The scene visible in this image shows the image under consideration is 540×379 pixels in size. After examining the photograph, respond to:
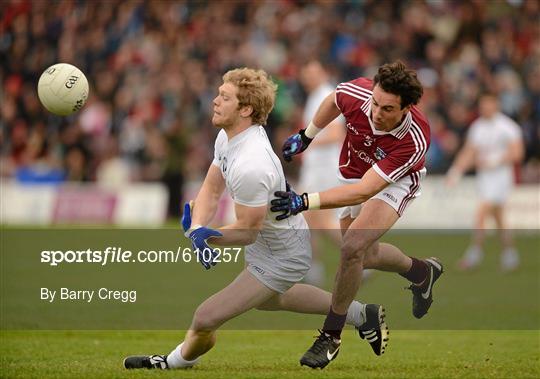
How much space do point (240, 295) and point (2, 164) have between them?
1542cm

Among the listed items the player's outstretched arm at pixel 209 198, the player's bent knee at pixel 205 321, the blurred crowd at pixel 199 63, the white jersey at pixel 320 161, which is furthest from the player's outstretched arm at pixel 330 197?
the blurred crowd at pixel 199 63

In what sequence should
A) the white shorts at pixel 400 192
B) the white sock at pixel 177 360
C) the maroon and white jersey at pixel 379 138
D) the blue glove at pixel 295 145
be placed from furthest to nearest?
the blue glove at pixel 295 145
the white shorts at pixel 400 192
the maroon and white jersey at pixel 379 138
the white sock at pixel 177 360

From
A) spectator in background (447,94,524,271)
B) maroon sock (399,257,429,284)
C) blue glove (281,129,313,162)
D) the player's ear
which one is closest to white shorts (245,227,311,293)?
the player's ear

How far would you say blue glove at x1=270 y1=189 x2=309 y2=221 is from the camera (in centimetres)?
675

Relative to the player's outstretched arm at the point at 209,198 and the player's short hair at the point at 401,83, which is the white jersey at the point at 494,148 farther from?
the player's outstretched arm at the point at 209,198

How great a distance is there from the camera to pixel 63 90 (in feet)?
26.0

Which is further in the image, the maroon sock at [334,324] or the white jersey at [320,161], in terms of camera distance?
the white jersey at [320,161]

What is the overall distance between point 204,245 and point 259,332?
333 centimetres

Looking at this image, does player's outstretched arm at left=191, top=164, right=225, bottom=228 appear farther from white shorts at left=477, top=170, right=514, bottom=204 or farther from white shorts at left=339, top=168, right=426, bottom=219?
white shorts at left=477, top=170, right=514, bottom=204

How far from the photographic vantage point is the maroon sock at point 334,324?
7371mm

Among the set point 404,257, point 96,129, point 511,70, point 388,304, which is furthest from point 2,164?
point 404,257

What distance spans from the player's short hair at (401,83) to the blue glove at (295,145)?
1.09 metres

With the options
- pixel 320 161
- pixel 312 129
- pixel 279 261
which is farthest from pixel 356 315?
pixel 320 161

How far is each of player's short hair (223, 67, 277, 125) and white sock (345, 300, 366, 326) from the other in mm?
1537
